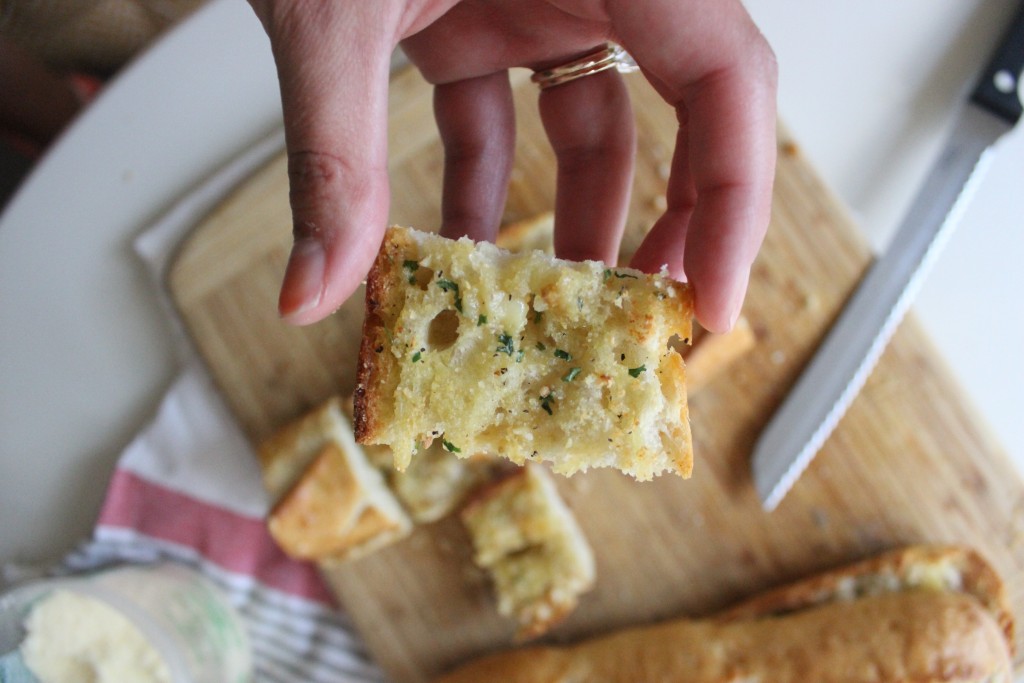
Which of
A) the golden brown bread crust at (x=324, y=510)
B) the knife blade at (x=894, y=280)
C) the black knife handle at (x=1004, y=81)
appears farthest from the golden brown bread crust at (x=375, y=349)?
the black knife handle at (x=1004, y=81)

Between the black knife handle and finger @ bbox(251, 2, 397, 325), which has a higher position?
finger @ bbox(251, 2, 397, 325)

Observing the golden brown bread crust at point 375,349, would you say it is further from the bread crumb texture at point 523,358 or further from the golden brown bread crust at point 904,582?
the golden brown bread crust at point 904,582

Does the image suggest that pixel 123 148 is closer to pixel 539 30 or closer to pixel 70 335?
pixel 70 335

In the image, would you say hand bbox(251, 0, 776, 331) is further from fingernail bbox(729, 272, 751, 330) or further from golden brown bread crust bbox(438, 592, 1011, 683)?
golden brown bread crust bbox(438, 592, 1011, 683)

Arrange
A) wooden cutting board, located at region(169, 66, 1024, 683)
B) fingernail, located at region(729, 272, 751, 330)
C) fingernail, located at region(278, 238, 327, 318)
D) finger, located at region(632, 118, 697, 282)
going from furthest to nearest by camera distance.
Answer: wooden cutting board, located at region(169, 66, 1024, 683) < finger, located at region(632, 118, 697, 282) < fingernail, located at region(729, 272, 751, 330) < fingernail, located at region(278, 238, 327, 318)

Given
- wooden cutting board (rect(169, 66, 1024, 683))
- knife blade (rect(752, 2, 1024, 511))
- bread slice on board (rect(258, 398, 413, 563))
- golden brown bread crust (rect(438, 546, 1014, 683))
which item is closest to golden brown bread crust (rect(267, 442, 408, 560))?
bread slice on board (rect(258, 398, 413, 563))

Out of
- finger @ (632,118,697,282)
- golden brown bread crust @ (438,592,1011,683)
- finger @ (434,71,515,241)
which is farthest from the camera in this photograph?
golden brown bread crust @ (438,592,1011,683)
